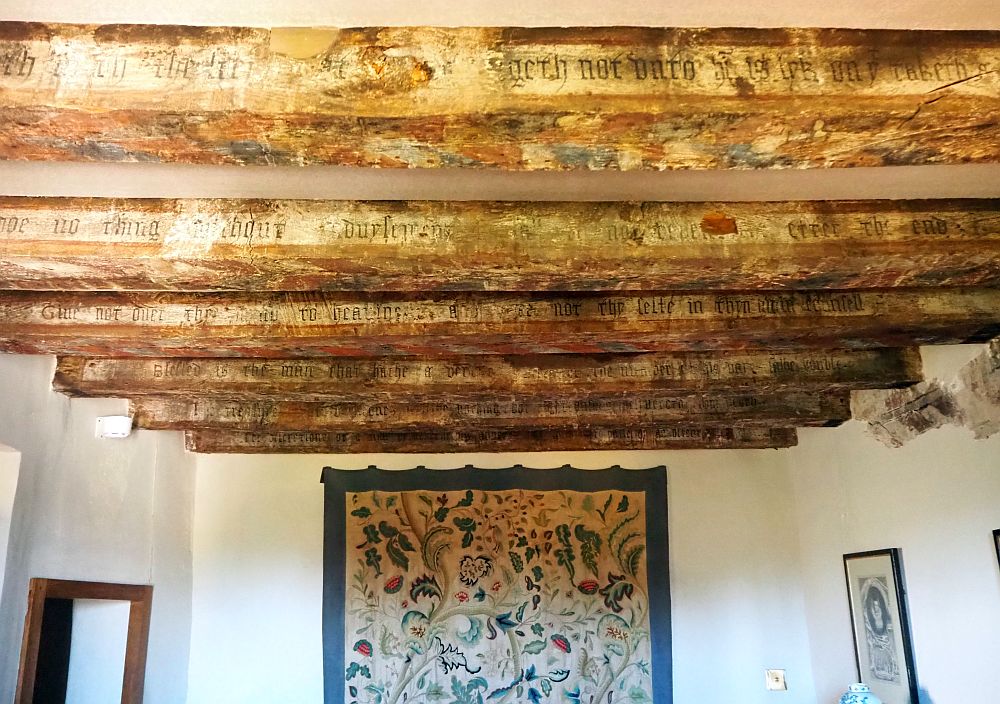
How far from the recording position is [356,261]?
2.05 m

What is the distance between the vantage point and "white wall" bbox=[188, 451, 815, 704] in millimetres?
4512

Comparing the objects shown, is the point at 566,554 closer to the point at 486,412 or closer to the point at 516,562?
the point at 516,562

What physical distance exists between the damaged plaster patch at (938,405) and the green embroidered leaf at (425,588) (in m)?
2.41

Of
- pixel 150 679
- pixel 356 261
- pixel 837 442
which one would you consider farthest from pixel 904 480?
pixel 150 679

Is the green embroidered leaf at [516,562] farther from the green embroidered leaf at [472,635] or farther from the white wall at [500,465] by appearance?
the white wall at [500,465]

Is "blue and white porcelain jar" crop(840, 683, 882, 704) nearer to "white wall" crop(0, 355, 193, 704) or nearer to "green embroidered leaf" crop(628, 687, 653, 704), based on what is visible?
"green embroidered leaf" crop(628, 687, 653, 704)

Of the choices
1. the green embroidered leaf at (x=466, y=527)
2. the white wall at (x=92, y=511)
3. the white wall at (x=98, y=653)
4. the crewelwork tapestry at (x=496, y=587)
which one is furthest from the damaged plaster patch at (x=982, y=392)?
the white wall at (x=98, y=653)

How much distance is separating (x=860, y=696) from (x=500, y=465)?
219 cm

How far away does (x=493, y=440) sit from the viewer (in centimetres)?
453

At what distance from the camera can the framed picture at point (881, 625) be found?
3.50m

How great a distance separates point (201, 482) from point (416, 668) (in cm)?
166

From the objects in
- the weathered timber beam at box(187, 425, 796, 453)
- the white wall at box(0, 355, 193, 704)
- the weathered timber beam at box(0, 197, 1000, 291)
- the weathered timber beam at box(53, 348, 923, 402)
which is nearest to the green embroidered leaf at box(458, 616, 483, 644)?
the weathered timber beam at box(187, 425, 796, 453)

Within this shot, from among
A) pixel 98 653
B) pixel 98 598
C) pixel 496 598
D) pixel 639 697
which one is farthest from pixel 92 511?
pixel 639 697

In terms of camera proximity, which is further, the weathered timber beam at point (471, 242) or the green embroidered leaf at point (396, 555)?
the green embroidered leaf at point (396, 555)
